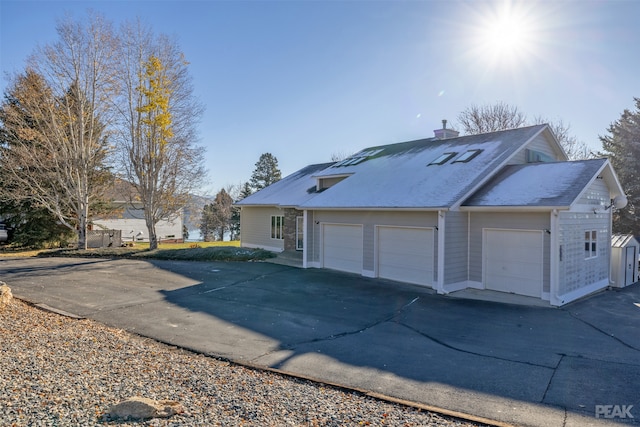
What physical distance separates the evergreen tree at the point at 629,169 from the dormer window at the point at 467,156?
1306cm

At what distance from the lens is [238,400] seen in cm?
454

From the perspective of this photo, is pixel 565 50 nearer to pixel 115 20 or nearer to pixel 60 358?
pixel 60 358

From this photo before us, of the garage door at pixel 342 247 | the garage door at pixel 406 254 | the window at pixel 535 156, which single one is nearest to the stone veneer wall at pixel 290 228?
the garage door at pixel 342 247

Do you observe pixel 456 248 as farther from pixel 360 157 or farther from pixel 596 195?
pixel 360 157

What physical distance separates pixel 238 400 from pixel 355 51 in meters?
12.9

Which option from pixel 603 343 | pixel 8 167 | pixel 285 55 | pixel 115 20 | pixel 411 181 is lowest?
pixel 603 343

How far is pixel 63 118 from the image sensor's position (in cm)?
2108

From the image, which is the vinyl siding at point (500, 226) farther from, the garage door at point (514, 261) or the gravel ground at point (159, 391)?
the gravel ground at point (159, 391)

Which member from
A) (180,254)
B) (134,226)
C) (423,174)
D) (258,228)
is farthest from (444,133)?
(134,226)

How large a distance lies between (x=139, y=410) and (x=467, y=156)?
13329mm

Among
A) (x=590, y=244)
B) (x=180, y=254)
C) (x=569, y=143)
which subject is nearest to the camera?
(x=590, y=244)

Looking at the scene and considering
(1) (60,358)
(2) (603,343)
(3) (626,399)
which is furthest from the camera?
(2) (603,343)

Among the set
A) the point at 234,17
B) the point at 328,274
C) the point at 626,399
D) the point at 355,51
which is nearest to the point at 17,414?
the point at 626,399

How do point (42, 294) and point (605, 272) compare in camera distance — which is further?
point (605, 272)
